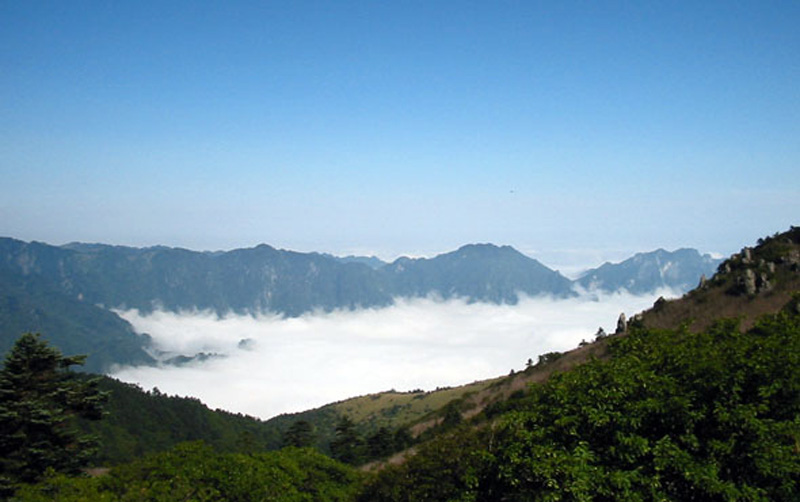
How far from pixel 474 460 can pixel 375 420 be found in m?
184

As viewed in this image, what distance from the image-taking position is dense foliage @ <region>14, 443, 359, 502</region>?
21297 mm

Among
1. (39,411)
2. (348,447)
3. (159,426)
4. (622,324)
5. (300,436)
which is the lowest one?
(159,426)

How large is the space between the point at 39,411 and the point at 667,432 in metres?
37.1

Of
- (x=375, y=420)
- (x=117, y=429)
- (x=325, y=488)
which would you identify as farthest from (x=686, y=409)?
(x=375, y=420)

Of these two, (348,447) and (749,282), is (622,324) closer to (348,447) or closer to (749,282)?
(749,282)

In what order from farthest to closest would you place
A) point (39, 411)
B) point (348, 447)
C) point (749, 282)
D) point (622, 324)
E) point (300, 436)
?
point (300, 436) → point (348, 447) → point (622, 324) → point (749, 282) → point (39, 411)

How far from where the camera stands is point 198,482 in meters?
23.3

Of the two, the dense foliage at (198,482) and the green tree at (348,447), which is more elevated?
the dense foliage at (198,482)

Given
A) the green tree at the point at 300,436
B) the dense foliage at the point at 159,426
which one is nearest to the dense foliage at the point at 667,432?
the green tree at the point at 300,436

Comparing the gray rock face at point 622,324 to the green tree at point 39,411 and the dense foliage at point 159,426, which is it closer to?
the green tree at point 39,411

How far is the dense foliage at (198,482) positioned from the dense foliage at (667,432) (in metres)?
10.3

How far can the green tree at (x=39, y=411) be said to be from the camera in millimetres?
32469

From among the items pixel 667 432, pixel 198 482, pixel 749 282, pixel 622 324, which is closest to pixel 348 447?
pixel 622 324

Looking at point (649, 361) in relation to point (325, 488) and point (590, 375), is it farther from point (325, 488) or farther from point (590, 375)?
point (325, 488)
